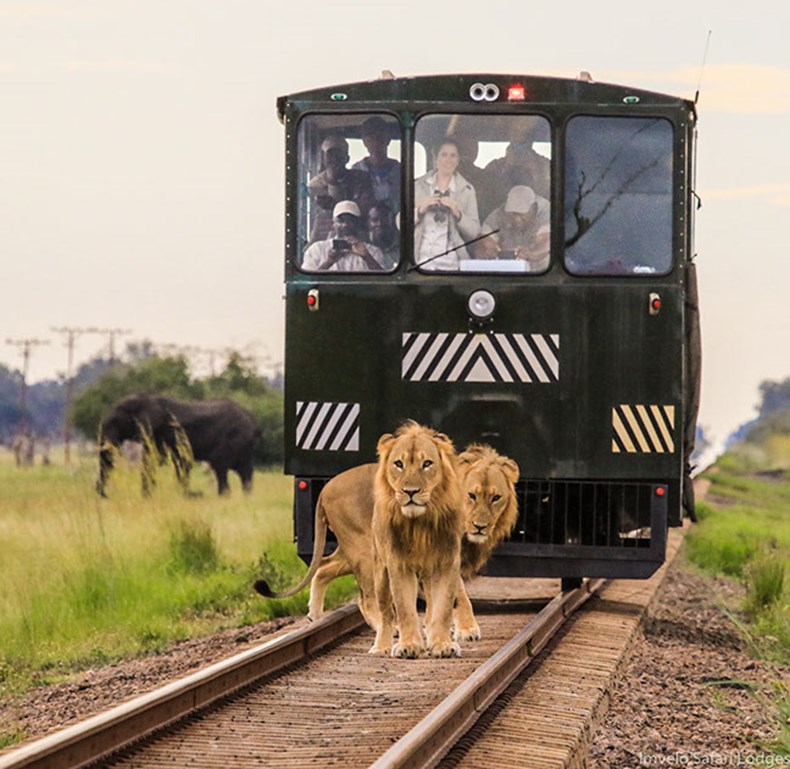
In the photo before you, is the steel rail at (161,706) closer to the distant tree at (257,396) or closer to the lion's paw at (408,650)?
the lion's paw at (408,650)

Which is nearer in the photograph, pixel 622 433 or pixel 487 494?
pixel 487 494

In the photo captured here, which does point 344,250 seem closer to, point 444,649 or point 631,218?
point 631,218

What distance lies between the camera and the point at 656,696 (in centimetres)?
904

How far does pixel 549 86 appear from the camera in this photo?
445 inches

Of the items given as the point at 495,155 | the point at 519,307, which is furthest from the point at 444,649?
the point at 495,155

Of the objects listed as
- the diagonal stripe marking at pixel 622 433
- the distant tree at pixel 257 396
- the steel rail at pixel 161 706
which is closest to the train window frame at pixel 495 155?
the diagonal stripe marking at pixel 622 433

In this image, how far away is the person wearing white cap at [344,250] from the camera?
11.2 meters

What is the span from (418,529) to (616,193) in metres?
3.03

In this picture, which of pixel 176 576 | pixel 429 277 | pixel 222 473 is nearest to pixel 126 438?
pixel 222 473

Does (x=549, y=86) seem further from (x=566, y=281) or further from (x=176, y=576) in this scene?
(x=176, y=576)

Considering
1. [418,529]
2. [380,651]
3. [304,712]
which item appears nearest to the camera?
[304,712]

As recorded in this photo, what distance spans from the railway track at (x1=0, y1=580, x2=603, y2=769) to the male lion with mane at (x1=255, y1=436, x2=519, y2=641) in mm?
241

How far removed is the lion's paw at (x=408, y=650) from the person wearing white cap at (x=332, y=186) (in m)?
2.97

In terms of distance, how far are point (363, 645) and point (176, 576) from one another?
457cm
